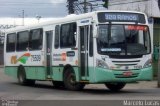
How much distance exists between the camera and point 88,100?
16.7 metres

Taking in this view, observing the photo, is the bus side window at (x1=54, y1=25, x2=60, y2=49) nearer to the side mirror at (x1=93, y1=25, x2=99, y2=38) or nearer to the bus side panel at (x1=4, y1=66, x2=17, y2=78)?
the side mirror at (x1=93, y1=25, x2=99, y2=38)

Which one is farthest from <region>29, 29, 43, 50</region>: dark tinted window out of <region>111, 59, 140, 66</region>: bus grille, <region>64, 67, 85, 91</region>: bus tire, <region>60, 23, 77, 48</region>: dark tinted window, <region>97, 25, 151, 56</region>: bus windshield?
<region>111, 59, 140, 66</region>: bus grille

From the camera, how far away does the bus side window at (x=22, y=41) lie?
26500mm

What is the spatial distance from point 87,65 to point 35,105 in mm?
4753

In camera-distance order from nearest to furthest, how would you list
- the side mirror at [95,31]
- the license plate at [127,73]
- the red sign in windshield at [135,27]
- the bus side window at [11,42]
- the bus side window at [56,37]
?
the side mirror at [95,31] → the license plate at [127,73] → the red sign in windshield at [135,27] → the bus side window at [56,37] → the bus side window at [11,42]

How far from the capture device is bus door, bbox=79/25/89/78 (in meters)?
20.0

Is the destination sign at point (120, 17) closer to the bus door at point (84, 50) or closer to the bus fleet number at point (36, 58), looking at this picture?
Answer: the bus door at point (84, 50)

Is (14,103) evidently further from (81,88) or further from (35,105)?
(81,88)

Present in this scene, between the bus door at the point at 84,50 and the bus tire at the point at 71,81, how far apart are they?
2.67ft

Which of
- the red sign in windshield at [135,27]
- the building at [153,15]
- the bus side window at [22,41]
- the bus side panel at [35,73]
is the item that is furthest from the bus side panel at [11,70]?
the red sign in windshield at [135,27]

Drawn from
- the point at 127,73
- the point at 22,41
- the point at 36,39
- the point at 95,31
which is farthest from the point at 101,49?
the point at 22,41

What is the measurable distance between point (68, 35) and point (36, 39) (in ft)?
12.8

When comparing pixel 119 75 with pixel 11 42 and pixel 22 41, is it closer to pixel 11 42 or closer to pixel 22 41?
pixel 22 41

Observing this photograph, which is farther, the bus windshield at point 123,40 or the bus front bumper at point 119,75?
the bus windshield at point 123,40
